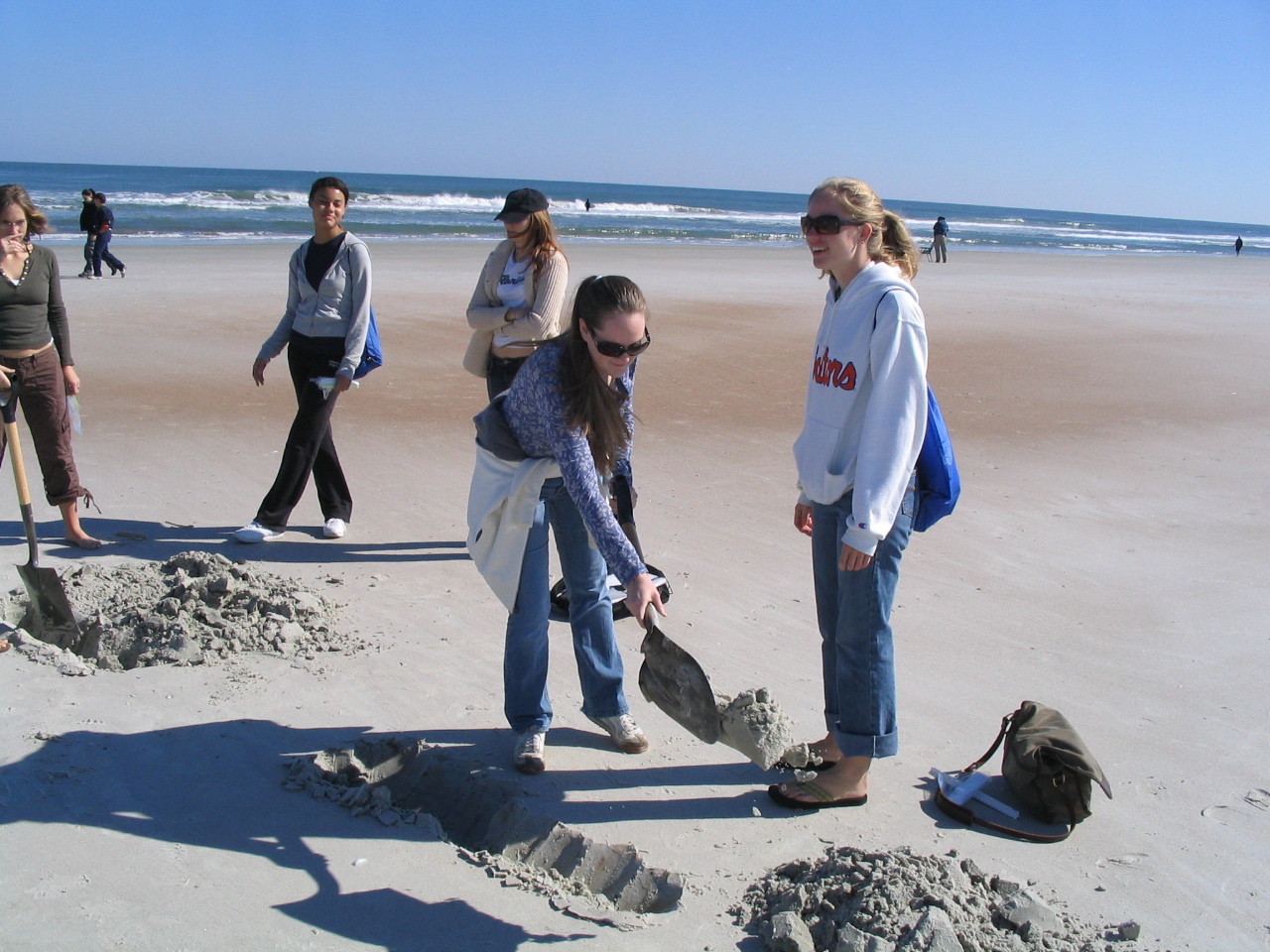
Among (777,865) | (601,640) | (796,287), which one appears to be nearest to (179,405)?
(601,640)

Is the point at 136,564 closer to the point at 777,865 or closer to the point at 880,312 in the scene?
the point at 777,865

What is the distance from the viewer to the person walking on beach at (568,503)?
306 centimetres

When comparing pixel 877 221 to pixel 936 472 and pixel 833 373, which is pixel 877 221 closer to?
pixel 833 373

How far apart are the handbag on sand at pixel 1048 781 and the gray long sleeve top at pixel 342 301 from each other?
12.5 feet

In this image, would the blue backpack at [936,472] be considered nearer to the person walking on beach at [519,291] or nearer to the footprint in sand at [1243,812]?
the footprint in sand at [1243,812]

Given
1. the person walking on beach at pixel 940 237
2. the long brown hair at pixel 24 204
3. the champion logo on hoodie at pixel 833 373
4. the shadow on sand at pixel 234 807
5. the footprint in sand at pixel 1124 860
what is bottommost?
the shadow on sand at pixel 234 807

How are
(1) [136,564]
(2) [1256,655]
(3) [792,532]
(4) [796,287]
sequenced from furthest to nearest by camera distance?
(4) [796,287] → (3) [792,532] → (1) [136,564] → (2) [1256,655]

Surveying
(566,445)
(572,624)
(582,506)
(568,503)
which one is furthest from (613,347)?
(572,624)

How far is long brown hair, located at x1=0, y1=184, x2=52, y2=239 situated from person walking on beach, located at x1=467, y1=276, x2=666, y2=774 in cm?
273

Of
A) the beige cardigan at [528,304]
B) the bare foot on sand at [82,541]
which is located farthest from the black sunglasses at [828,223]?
the bare foot on sand at [82,541]

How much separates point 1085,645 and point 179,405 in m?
7.24

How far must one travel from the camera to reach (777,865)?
2.99 m

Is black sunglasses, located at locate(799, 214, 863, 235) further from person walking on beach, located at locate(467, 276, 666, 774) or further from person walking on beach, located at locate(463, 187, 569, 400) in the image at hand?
person walking on beach, located at locate(463, 187, 569, 400)

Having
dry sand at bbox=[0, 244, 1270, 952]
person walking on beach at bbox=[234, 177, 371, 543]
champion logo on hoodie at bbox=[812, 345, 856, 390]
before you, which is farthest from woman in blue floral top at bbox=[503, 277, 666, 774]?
person walking on beach at bbox=[234, 177, 371, 543]
